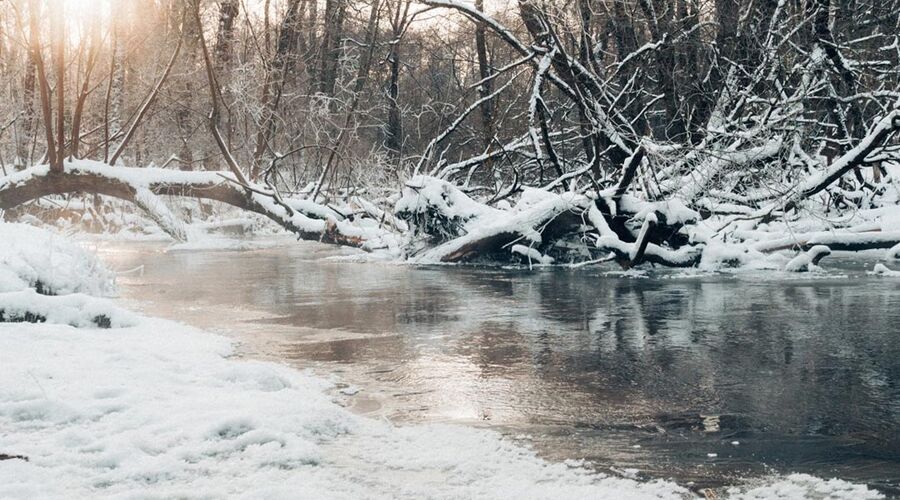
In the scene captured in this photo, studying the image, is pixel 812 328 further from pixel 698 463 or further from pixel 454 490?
pixel 454 490

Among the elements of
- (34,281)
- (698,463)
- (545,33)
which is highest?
(545,33)

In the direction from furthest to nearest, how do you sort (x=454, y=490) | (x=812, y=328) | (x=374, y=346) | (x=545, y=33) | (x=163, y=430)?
(x=545, y=33) < (x=812, y=328) < (x=374, y=346) < (x=163, y=430) < (x=454, y=490)

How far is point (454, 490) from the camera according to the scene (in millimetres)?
3662

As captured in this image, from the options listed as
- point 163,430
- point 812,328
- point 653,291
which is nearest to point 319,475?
point 163,430

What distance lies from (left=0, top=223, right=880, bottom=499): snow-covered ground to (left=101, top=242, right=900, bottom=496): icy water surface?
27 cm

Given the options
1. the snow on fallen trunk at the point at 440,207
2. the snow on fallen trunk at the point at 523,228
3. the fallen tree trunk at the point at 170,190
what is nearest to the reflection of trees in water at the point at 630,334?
the snow on fallen trunk at the point at 523,228

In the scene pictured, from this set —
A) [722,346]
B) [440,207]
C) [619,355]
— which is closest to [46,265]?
[619,355]

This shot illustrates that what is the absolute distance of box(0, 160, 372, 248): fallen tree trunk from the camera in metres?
14.5

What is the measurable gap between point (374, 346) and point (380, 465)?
3.29 m

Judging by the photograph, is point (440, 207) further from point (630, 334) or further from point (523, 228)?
point (630, 334)

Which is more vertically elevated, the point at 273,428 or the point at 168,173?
the point at 168,173

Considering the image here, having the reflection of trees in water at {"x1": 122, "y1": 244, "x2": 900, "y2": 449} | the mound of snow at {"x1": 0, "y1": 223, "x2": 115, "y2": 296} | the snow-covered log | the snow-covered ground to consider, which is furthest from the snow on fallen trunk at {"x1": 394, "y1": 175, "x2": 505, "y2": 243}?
the snow-covered ground

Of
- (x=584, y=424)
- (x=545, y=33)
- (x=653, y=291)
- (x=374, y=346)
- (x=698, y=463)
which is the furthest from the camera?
(x=545, y=33)

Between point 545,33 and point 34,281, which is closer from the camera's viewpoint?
point 34,281
